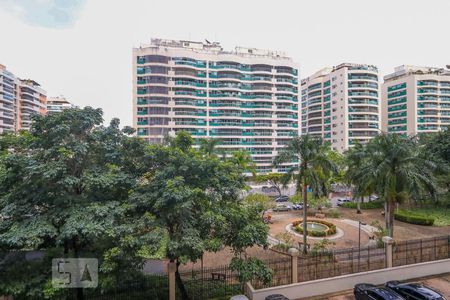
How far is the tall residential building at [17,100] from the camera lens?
60.6 m

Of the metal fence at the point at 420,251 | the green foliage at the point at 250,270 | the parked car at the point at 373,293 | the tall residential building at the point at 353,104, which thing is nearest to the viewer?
the green foliage at the point at 250,270

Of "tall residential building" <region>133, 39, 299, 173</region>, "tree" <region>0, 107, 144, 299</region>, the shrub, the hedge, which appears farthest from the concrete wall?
"tall residential building" <region>133, 39, 299, 173</region>

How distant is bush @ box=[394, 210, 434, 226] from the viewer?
30.6 m

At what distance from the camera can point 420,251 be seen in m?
18.0

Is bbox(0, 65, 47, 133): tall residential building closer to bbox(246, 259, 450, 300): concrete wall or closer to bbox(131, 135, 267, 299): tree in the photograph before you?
bbox(131, 135, 267, 299): tree

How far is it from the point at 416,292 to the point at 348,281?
3.29 metres

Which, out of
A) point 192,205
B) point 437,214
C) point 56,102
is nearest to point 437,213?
point 437,214

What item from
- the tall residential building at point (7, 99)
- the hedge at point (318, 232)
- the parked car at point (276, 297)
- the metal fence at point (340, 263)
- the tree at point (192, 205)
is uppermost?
the tall residential building at point (7, 99)

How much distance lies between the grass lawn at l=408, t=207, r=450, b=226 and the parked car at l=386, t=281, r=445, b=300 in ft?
70.0

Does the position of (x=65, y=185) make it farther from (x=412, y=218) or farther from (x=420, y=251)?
(x=412, y=218)

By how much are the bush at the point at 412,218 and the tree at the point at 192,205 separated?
87.7 ft

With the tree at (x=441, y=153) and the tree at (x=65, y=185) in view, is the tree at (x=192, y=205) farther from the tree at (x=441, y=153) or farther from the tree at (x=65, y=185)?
the tree at (x=441, y=153)

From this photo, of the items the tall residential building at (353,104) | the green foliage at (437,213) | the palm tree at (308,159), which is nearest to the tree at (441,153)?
the green foliage at (437,213)

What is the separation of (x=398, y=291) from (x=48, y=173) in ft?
58.3
